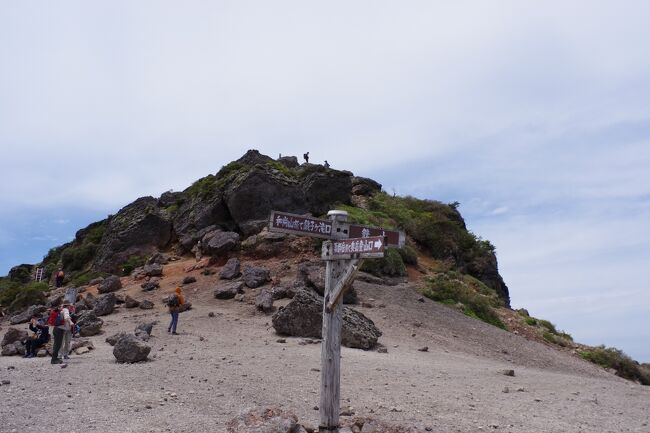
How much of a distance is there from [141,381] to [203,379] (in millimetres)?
1241

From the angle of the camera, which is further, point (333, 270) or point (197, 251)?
point (197, 251)

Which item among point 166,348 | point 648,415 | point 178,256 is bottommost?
point 648,415

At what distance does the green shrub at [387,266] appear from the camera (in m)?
27.4

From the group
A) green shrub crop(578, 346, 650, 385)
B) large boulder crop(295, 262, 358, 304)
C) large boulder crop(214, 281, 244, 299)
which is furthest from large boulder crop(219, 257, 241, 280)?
green shrub crop(578, 346, 650, 385)

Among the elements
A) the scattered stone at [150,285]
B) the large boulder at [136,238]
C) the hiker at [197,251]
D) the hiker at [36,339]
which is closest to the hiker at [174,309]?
the hiker at [36,339]

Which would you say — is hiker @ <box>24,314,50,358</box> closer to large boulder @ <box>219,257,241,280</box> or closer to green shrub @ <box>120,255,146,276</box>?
large boulder @ <box>219,257,241,280</box>

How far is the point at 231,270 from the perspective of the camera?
26422mm

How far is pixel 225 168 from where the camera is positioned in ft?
122

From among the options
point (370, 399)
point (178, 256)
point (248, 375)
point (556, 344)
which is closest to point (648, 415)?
point (370, 399)

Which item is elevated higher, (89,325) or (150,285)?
(150,285)

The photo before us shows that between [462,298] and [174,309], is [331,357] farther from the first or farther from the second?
[462,298]

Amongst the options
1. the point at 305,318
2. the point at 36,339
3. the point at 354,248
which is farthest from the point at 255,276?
the point at 354,248

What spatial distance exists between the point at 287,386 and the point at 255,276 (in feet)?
45.2

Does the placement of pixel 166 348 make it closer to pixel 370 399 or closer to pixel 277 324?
pixel 277 324
